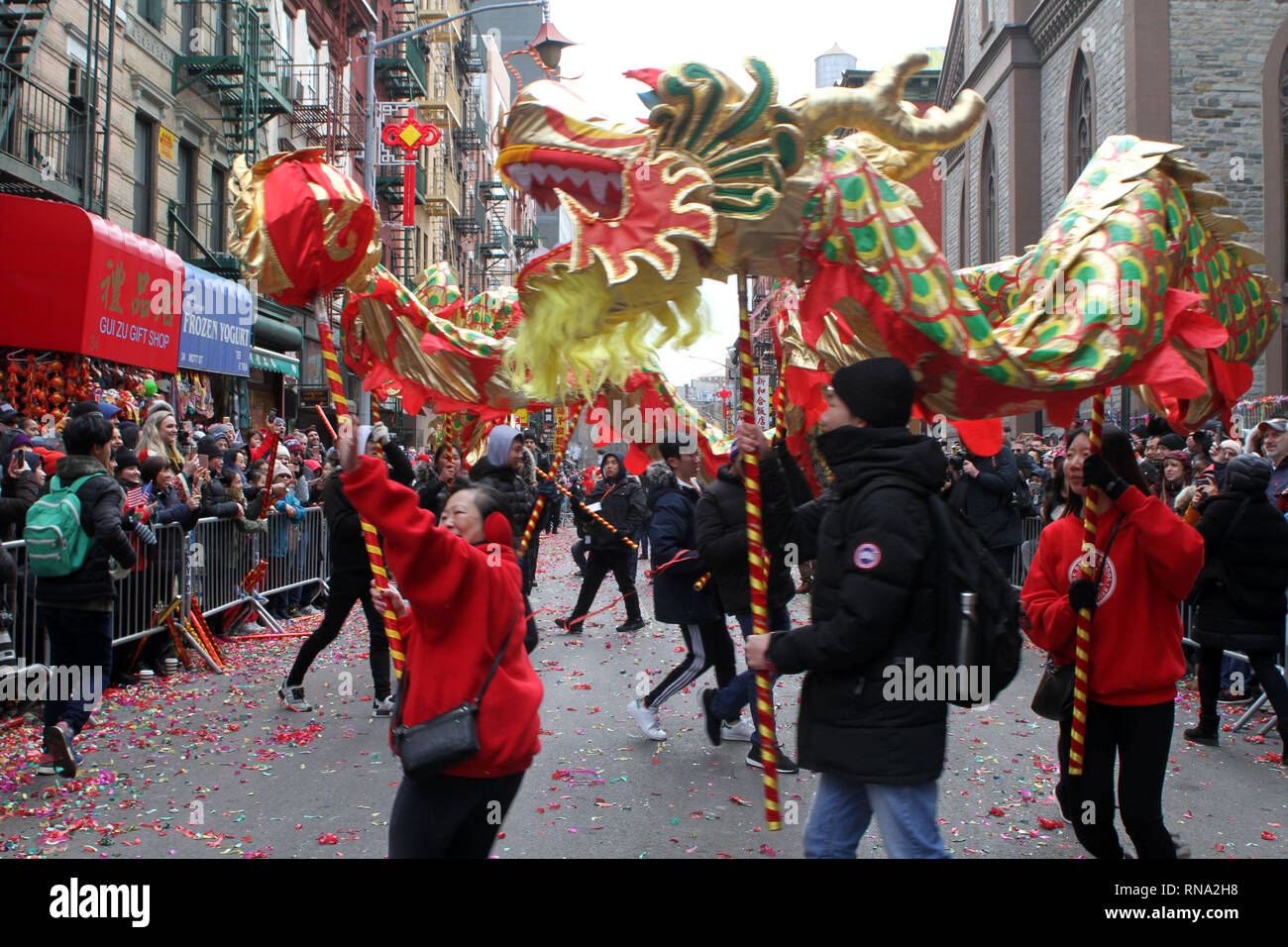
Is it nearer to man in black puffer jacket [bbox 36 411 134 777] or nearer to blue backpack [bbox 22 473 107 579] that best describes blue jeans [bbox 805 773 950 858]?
man in black puffer jacket [bbox 36 411 134 777]

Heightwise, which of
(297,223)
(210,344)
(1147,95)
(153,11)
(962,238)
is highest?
(962,238)

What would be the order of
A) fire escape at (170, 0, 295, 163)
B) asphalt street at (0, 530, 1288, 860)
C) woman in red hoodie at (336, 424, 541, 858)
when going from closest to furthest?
1. woman in red hoodie at (336, 424, 541, 858)
2. asphalt street at (0, 530, 1288, 860)
3. fire escape at (170, 0, 295, 163)

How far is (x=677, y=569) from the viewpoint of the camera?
21.2 ft

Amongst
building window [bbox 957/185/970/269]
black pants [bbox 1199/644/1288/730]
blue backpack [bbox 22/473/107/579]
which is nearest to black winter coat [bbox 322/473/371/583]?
blue backpack [bbox 22/473/107/579]

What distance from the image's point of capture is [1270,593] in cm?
627

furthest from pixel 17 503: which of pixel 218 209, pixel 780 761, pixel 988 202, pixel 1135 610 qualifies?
pixel 988 202

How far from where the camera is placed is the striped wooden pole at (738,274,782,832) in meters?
3.64

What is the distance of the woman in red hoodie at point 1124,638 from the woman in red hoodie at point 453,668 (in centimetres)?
209

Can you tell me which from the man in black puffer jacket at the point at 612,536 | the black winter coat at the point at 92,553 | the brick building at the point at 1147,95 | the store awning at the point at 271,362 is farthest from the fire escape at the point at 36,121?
the brick building at the point at 1147,95

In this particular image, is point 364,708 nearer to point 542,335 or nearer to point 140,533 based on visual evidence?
point 140,533

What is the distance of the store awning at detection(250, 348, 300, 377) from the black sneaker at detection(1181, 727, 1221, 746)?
14.8 m

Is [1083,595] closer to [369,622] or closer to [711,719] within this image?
[711,719]

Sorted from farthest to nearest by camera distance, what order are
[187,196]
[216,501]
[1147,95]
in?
[1147,95] < [187,196] < [216,501]

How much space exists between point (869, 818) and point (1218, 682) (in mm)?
4700
